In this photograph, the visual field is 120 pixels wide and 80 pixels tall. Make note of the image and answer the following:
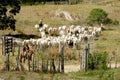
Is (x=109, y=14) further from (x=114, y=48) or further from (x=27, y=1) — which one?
(x=114, y=48)

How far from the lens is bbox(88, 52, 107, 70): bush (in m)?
27.8

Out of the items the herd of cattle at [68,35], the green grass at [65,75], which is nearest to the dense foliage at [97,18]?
the herd of cattle at [68,35]

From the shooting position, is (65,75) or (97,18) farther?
(97,18)

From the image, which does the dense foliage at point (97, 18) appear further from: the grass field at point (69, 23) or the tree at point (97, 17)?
the grass field at point (69, 23)

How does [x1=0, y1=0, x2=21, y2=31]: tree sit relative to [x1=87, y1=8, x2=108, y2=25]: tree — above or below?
above

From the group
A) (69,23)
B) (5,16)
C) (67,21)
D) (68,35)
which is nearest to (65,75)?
(68,35)

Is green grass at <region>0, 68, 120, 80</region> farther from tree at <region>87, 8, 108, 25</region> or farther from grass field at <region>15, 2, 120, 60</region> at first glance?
tree at <region>87, 8, 108, 25</region>

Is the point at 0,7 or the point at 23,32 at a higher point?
the point at 0,7

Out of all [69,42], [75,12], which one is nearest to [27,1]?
[75,12]

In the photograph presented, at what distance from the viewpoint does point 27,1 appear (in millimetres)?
80750

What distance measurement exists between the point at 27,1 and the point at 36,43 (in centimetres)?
4344

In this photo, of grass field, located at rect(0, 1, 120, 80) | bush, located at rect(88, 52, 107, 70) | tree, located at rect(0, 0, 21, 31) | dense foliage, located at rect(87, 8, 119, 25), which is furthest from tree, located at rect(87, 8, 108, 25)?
bush, located at rect(88, 52, 107, 70)

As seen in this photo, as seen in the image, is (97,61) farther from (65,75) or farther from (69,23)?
(69,23)

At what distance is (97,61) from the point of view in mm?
28031
